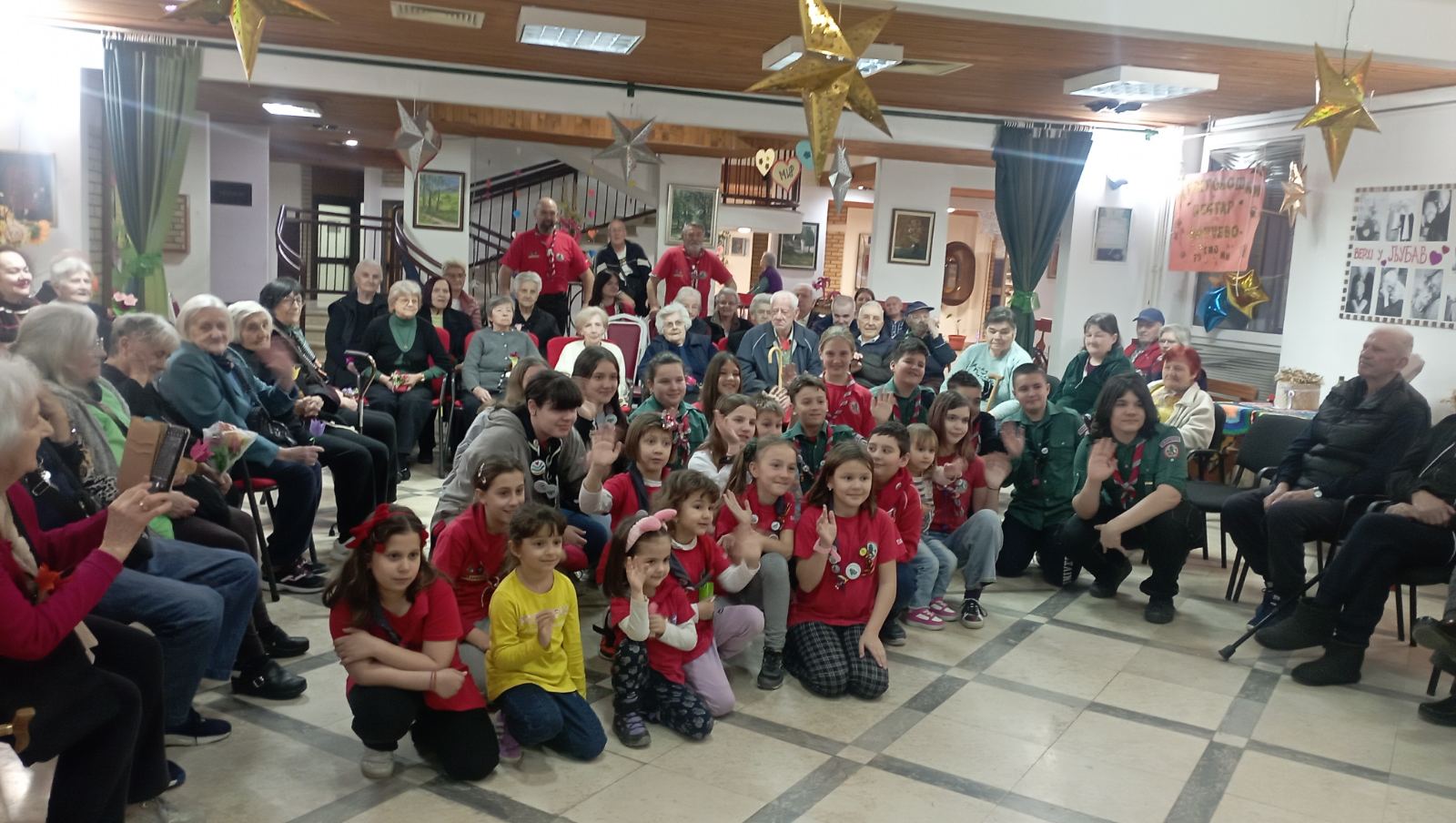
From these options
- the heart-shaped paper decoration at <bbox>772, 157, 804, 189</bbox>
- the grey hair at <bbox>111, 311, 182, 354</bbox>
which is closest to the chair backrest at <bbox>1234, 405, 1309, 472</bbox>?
the grey hair at <bbox>111, 311, 182, 354</bbox>

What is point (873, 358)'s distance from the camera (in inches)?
278

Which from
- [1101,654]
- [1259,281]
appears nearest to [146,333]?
[1101,654]

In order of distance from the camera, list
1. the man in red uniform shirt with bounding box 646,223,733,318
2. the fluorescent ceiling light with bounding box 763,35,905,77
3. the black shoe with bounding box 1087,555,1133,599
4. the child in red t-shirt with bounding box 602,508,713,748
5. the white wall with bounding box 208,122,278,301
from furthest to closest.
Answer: the white wall with bounding box 208,122,278,301 → the man in red uniform shirt with bounding box 646,223,733,318 → the fluorescent ceiling light with bounding box 763,35,905,77 → the black shoe with bounding box 1087,555,1133,599 → the child in red t-shirt with bounding box 602,508,713,748

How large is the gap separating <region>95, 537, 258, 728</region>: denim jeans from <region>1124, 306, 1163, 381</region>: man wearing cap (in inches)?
229

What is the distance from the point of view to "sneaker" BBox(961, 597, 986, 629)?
433 cm

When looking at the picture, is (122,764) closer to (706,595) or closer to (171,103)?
(706,595)

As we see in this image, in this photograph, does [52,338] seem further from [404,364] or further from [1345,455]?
[1345,455]

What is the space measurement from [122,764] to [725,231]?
43.5ft

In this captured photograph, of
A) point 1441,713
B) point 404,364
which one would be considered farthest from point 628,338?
point 1441,713

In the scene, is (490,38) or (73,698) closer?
(73,698)

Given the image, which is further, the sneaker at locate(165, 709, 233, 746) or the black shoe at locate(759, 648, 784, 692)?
the black shoe at locate(759, 648, 784, 692)

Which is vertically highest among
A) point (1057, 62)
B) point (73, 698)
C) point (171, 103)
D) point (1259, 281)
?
point (1057, 62)

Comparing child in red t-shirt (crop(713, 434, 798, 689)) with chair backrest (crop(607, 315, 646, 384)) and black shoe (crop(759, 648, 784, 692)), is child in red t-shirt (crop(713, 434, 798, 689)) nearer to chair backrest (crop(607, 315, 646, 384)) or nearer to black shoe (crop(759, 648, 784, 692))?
black shoe (crop(759, 648, 784, 692))

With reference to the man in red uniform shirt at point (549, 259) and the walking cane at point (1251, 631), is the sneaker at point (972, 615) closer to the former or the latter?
the walking cane at point (1251, 631)
